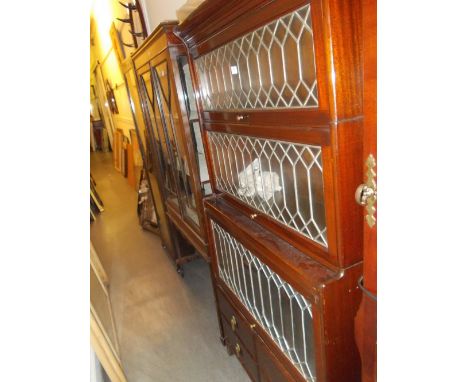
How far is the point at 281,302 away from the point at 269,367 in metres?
0.44

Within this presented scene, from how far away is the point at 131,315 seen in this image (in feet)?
8.52

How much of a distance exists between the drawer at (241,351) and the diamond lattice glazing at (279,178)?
35.4 inches

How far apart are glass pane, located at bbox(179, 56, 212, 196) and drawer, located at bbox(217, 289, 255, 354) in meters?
0.66

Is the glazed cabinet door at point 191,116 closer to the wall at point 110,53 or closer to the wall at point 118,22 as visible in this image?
the wall at point 118,22

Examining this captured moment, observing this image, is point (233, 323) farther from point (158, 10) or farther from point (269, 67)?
point (158, 10)

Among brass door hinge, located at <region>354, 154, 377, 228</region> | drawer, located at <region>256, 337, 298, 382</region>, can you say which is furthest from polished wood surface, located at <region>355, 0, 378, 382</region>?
drawer, located at <region>256, 337, 298, 382</region>

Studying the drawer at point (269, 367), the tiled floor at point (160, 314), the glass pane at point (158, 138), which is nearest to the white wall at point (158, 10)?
the glass pane at point (158, 138)

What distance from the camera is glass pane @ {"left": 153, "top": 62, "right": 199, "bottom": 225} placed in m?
1.79

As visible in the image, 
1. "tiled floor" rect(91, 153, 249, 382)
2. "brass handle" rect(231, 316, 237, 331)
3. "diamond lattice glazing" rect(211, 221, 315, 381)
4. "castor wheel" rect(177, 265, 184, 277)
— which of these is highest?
"diamond lattice glazing" rect(211, 221, 315, 381)

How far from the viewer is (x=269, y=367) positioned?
1.41 meters

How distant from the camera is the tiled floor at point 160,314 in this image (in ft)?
6.57

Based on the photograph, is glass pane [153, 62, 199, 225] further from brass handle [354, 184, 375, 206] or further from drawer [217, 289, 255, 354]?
brass handle [354, 184, 375, 206]
